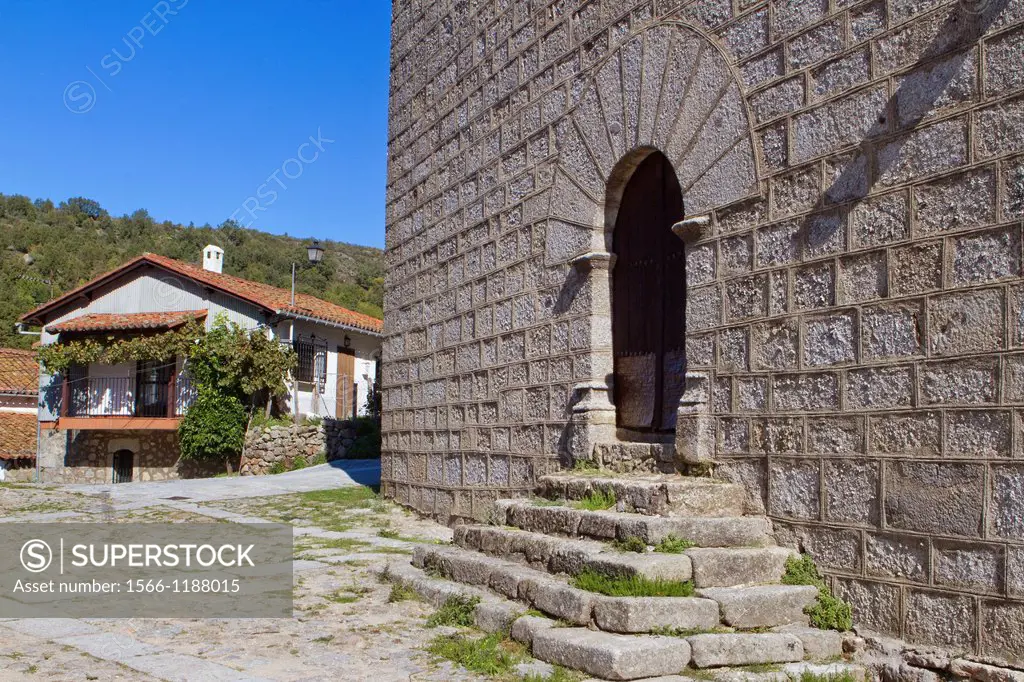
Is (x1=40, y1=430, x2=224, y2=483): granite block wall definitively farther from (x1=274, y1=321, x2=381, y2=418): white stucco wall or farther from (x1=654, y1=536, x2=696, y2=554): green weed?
(x1=654, y1=536, x2=696, y2=554): green weed

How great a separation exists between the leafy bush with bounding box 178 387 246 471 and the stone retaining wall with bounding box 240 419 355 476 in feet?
1.15

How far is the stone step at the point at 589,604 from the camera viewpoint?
3650 millimetres

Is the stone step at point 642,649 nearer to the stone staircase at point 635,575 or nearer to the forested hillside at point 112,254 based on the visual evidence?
the stone staircase at point 635,575

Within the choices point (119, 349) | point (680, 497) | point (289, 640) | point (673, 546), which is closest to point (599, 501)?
point (680, 497)

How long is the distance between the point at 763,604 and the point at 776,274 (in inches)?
68.4

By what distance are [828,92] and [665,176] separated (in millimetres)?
1540

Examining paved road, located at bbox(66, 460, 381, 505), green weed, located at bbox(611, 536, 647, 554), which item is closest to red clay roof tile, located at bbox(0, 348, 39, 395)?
paved road, located at bbox(66, 460, 381, 505)

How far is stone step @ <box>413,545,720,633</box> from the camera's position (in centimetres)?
365

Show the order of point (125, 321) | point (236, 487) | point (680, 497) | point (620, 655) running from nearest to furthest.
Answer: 1. point (620, 655)
2. point (680, 497)
3. point (236, 487)
4. point (125, 321)

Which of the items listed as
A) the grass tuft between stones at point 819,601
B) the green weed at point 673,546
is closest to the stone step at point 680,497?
the green weed at point 673,546

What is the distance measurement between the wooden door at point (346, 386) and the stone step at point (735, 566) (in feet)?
58.7

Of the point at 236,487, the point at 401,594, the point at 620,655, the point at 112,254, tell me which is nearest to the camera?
the point at 620,655

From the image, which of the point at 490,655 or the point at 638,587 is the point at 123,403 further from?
the point at 638,587

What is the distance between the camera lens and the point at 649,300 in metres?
5.83
